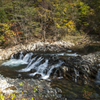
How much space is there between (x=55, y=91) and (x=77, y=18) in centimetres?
2256

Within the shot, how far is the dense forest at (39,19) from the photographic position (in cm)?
1767

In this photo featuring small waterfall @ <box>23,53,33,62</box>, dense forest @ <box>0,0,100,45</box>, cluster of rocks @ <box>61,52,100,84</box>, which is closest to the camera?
cluster of rocks @ <box>61,52,100,84</box>

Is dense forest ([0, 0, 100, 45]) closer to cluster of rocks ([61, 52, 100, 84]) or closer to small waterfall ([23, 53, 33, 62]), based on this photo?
small waterfall ([23, 53, 33, 62])

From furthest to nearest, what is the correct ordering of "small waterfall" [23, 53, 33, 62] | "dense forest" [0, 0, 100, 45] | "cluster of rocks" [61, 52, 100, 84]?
"dense forest" [0, 0, 100, 45] < "small waterfall" [23, 53, 33, 62] < "cluster of rocks" [61, 52, 100, 84]

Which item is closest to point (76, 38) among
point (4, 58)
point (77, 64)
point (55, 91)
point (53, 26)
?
point (53, 26)

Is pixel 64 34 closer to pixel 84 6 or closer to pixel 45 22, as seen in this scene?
pixel 45 22

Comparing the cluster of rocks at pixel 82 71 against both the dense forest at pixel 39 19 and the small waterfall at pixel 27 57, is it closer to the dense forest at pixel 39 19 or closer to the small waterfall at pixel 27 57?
the small waterfall at pixel 27 57

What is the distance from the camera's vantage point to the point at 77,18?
2342 cm

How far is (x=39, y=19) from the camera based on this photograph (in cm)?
2080

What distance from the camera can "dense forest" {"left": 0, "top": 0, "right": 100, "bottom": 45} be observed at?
696 inches

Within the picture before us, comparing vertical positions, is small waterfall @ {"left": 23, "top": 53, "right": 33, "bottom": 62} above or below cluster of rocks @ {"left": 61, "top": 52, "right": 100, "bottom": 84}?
below

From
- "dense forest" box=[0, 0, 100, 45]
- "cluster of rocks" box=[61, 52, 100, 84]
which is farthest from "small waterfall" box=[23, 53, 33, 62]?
"dense forest" box=[0, 0, 100, 45]

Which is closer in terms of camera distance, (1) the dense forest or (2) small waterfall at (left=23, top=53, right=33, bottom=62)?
(2) small waterfall at (left=23, top=53, right=33, bottom=62)

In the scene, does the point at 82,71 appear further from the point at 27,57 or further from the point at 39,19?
the point at 39,19
